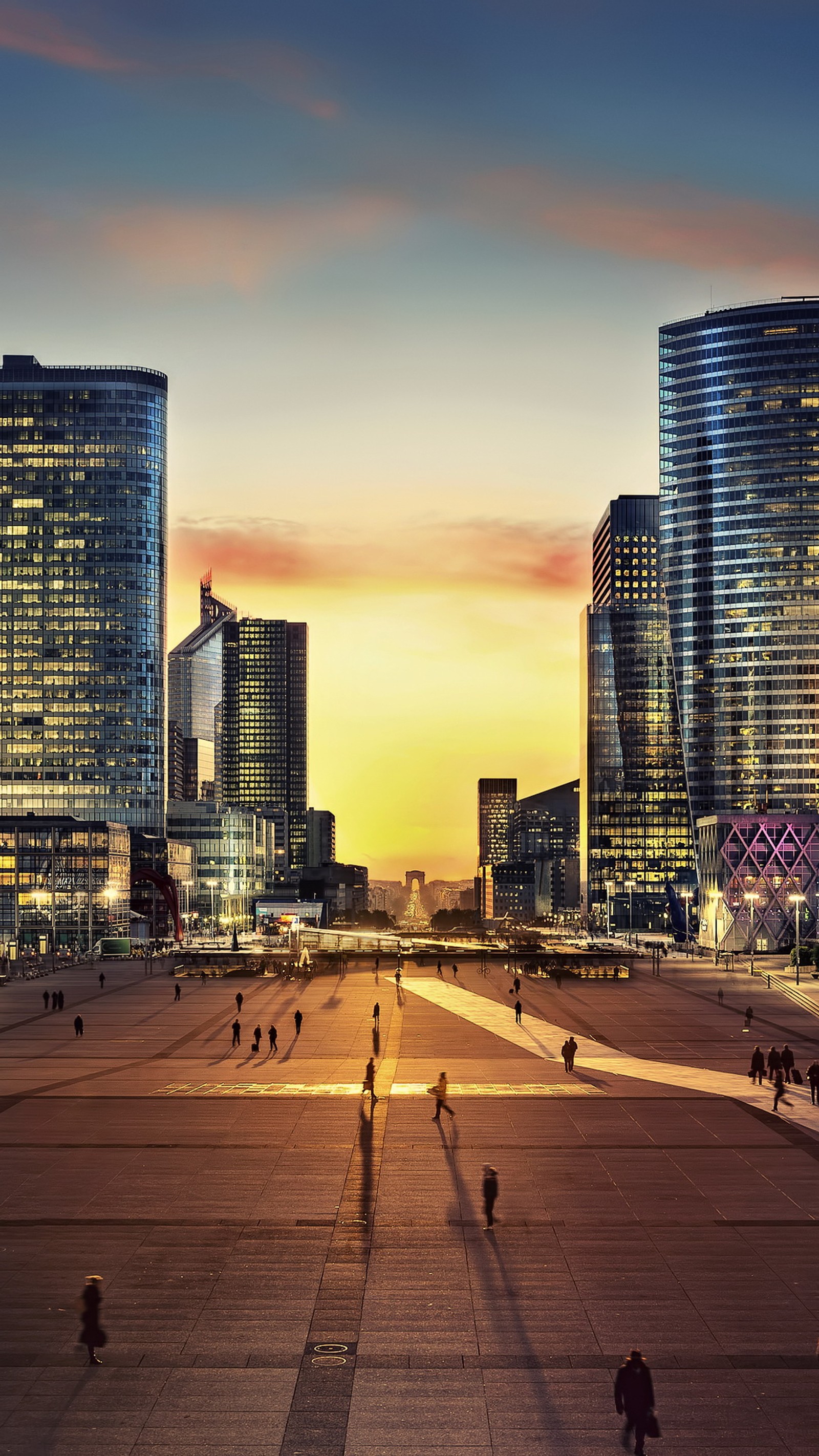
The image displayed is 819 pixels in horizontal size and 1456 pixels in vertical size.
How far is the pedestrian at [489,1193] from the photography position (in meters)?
30.5

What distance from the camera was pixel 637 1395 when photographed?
18.9m

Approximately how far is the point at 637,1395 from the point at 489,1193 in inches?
468

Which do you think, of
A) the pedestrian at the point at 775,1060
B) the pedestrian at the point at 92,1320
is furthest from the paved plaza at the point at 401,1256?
the pedestrian at the point at 775,1060

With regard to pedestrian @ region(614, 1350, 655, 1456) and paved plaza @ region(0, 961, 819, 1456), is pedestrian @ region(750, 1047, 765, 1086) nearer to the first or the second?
paved plaza @ region(0, 961, 819, 1456)

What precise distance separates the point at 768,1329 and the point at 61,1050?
45.5 m

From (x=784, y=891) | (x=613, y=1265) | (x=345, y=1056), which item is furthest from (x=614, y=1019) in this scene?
(x=784, y=891)

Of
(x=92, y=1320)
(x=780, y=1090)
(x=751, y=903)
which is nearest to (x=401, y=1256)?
(x=92, y=1320)

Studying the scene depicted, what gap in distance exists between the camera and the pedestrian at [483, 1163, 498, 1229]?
3052cm

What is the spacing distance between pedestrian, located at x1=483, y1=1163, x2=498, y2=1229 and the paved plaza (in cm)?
28

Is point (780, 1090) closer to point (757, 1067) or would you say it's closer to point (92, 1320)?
point (757, 1067)

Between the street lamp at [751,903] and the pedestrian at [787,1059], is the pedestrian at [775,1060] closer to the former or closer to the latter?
the pedestrian at [787,1059]

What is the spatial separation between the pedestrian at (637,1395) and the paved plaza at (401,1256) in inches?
32.3

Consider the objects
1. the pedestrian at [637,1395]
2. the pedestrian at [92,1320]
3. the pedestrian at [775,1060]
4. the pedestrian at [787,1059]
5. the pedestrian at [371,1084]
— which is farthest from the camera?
the pedestrian at [787,1059]

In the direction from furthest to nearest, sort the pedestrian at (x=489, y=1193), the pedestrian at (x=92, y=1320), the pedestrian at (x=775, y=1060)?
the pedestrian at (x=775, y=1060), the pedestrian at (x=489, y=1193), the pedestrian at (x=92, y=1320)
